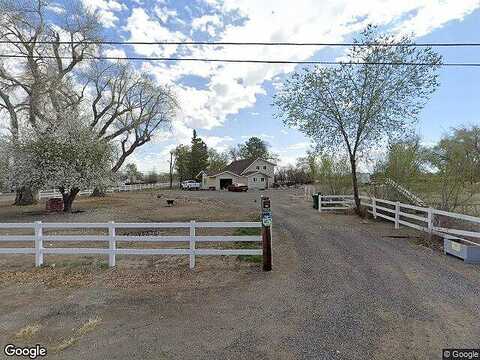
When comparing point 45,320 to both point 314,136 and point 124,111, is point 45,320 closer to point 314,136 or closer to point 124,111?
point 314,136

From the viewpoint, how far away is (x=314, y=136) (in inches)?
602

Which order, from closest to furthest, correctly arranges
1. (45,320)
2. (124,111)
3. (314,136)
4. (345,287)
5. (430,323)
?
1. (430,323)
2. (45,320)
3. (345,287)
4. (314,136)
5. (124,111)

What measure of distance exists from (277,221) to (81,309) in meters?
9.73

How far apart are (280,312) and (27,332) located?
135 inches

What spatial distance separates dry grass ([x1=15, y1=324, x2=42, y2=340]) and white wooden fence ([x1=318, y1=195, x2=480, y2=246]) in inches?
347

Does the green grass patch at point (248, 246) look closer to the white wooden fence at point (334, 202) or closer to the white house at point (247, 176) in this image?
the white wooden fence at point (334, 202)

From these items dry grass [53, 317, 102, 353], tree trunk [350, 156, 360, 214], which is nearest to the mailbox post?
dry grass [53, 317, 102, 353]

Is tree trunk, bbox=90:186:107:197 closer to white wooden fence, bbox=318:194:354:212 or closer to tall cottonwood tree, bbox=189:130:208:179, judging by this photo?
white wooden fence, bbox=318:194:354:212

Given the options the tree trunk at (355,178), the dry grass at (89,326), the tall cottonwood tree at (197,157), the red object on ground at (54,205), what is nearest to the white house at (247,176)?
the tall cottonwood tree at (197,157)

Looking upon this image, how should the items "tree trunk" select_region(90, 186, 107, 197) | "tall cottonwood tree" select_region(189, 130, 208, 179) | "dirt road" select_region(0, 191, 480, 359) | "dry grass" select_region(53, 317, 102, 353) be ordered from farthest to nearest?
"tall cottonwood tree" select_region(189, 130, 208, 179) → "tree trunk" select_region(90, 186, 107, 197) → "dry grass" select_region(53, 317, 102, 353) → "dirt road" select_region(0, 191, 480, 359)

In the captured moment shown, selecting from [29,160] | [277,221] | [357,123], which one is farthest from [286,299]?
[29,160]

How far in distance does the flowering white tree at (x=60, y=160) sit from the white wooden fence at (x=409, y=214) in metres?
13.8

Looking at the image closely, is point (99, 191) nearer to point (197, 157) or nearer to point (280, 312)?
point (280, 312)

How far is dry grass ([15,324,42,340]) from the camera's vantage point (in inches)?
149
